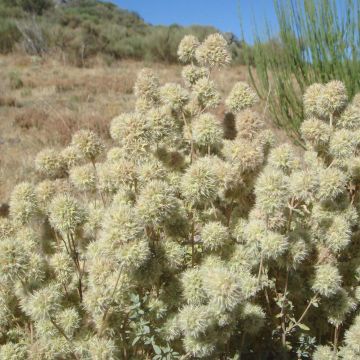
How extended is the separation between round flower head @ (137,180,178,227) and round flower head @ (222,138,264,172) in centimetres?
46

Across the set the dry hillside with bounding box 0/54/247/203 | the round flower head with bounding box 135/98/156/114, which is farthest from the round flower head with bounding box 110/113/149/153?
the dry hillside with bounding box 0/54/247/203

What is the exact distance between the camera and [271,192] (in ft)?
5.69

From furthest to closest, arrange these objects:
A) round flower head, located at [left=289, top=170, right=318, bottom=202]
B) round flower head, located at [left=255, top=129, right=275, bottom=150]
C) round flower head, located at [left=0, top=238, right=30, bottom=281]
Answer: round flower head, located at [left=255, top=129, right=275, bottom=150] → round flower head, located at [left=289, top=170, right=318, bottom=202] → round flower head, located at [left=0, top=238, right=30, bottom=281]

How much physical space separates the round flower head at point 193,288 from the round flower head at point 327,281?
20.8 inches

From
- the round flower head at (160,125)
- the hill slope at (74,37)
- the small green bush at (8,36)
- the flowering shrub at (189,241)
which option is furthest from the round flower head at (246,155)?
the small green bush at (8,36)

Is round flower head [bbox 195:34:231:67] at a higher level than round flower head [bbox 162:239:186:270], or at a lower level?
A: higher

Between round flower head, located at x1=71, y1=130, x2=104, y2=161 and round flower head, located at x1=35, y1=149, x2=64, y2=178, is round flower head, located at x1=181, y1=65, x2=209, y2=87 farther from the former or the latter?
round flower head, located at x1=35, y1=149, x2=64, y2=178

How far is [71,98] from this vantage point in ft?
37.1

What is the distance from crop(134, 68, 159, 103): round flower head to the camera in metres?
2.35

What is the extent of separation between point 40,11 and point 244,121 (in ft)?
85.6

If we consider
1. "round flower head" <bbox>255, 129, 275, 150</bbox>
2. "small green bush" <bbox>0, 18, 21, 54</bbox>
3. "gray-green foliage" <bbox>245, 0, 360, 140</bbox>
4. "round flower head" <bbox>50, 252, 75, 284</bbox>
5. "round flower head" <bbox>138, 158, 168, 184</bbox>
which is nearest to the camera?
"round flower head" <bbox>138, 158, 168, 184</bbox>

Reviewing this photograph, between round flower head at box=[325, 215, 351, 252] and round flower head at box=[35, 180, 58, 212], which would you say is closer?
round flower head at box=[325, 215, 351, 252]

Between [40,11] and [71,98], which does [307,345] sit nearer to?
[71,98]

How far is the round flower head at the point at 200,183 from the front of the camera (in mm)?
1782
